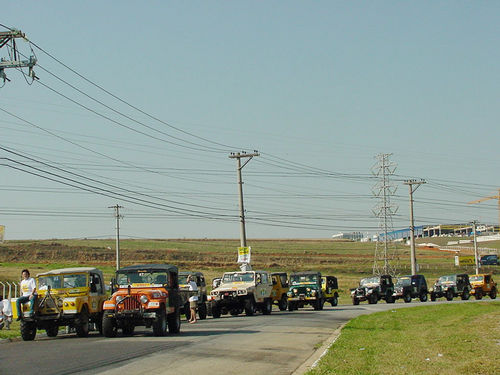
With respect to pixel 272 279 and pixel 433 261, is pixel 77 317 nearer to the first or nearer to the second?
pixel 272 279

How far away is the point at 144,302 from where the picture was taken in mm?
22391

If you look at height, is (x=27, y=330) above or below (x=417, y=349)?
above

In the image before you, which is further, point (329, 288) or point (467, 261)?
point (467, 261)

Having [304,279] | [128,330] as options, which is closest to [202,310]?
[304,279]

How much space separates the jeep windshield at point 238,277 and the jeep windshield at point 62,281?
43.9ft

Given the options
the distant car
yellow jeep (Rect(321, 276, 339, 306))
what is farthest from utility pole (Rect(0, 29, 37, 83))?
the distant car

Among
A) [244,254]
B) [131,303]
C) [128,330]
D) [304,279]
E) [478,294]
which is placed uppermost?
[244,254]

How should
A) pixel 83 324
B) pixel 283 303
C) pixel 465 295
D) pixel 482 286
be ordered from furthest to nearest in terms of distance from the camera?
pixel 482 286 < pixel 465 295 < pixel 283 303 < pixel 83 324

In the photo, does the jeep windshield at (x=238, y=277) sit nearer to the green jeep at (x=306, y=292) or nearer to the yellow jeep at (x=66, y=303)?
the green jeep at (x=306, y=292)

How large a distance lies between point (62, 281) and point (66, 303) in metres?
1.26

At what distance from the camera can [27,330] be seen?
2223 centimetres

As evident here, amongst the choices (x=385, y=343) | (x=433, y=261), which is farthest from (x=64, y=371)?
(x=433, y=261)

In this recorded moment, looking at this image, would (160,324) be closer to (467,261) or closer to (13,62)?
(13,62)

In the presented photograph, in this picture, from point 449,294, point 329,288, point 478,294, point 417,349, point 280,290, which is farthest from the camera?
point 478,294
